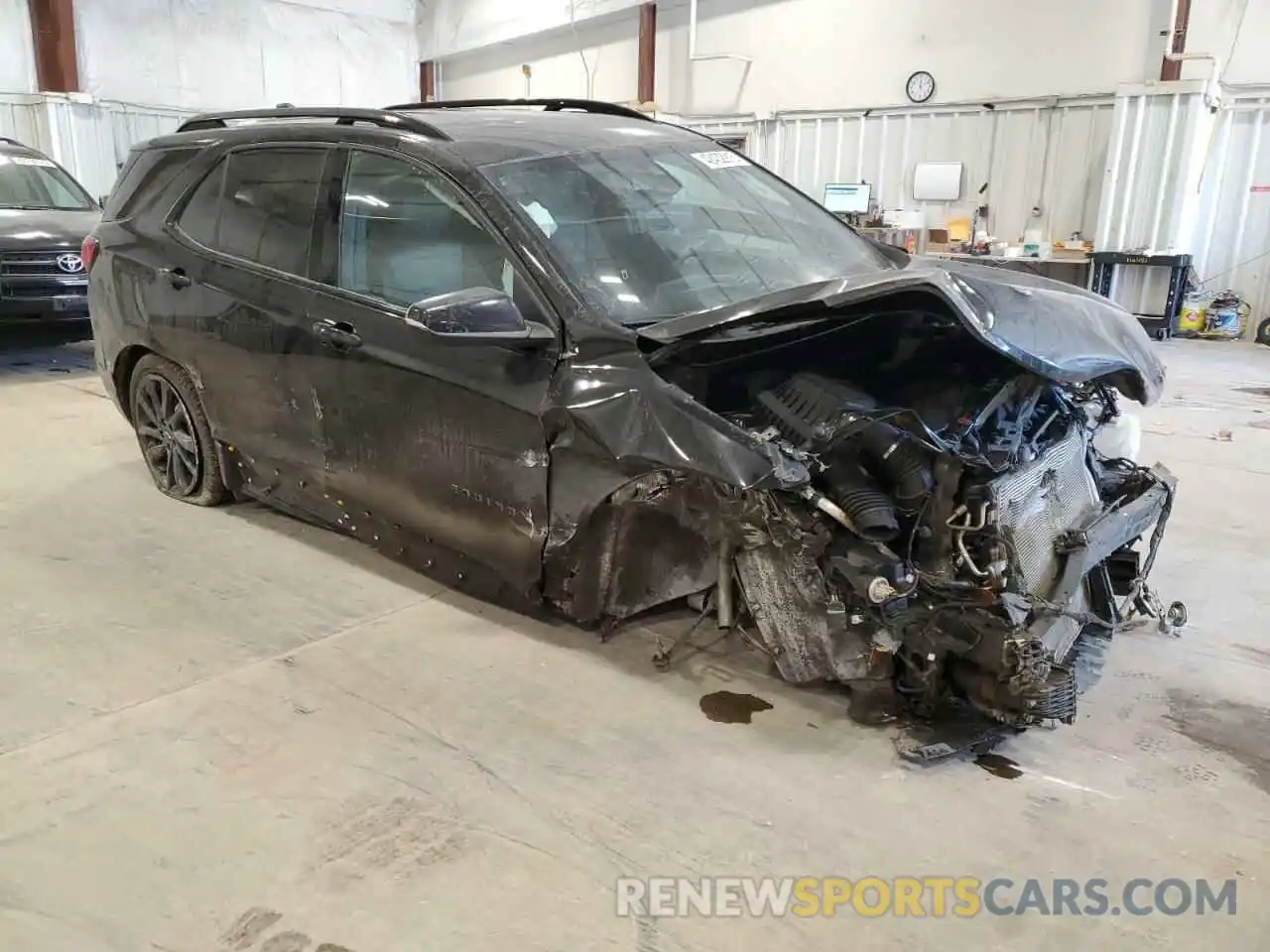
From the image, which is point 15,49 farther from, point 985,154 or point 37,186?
point 985,154

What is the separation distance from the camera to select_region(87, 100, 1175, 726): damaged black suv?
2.35 m

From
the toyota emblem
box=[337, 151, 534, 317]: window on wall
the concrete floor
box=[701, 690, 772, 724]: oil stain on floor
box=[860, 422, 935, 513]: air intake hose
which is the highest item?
box=[337, 151, 534, 317]: window on wall

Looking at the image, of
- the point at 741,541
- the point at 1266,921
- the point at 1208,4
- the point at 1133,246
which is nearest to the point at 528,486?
the point at 741,541

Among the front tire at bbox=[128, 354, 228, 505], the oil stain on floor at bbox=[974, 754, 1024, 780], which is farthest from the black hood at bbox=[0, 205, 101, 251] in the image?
A: the oil stain on floor at bbox=[974, 754, 1024, 780]

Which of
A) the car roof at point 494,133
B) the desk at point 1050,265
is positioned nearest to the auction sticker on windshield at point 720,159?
the car roof at point 494,133

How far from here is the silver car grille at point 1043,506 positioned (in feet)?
7.94

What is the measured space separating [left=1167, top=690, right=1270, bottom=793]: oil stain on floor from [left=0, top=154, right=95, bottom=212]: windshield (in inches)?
355

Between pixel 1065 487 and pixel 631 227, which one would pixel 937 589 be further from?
pixel 631 227

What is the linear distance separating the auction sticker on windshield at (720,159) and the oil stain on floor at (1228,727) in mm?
2279

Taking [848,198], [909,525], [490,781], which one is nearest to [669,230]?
[909,525]

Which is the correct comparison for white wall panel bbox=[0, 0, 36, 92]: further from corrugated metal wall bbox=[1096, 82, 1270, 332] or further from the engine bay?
the engine bay

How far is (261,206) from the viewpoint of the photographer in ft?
11.7

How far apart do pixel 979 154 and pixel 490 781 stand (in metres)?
10.3

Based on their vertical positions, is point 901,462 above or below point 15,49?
below
